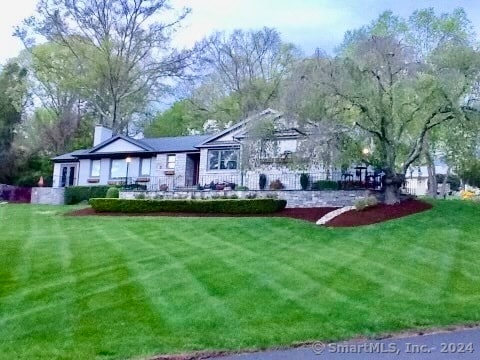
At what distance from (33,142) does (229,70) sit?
1687 centimetres

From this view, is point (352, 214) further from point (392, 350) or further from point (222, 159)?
point (392, 350)

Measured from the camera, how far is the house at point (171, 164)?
2561cm

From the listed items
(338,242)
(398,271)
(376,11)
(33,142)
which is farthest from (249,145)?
(33,142)

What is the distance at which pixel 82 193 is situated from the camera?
30.4m

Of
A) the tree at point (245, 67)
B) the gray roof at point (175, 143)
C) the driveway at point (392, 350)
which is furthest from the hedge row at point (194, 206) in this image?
the tree at point (245, 67)

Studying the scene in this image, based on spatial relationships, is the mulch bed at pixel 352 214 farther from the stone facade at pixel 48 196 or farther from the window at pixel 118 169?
the window at pixel 118 169

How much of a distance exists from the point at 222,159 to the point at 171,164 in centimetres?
382

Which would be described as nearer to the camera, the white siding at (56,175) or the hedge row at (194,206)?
the hedge row at (194,206)

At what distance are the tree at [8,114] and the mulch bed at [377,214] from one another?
87.1ft

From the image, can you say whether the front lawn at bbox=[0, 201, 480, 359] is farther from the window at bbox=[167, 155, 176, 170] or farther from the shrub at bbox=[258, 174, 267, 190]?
the window at bbox=[167, 155, 176, 170]

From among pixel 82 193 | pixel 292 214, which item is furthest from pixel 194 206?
pixel 82 193

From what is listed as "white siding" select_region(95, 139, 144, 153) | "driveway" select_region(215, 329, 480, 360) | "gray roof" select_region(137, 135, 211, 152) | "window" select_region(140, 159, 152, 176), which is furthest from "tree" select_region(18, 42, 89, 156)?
"driveway" select_region(215, 329, 480, 360)

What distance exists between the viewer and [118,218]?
66.1 feet

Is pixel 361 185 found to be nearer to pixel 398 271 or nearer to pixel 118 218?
pixel 118 218
